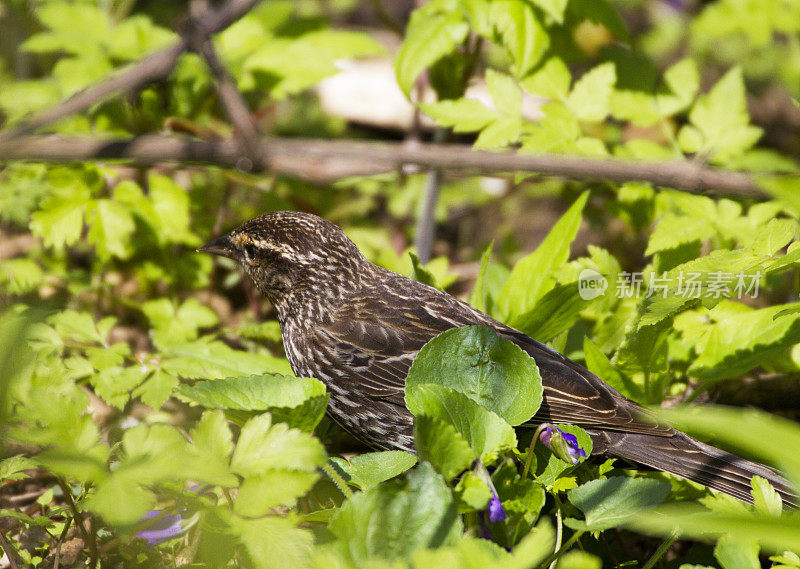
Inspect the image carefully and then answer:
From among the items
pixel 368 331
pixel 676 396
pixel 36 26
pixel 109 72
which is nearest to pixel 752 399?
pixel 676 396

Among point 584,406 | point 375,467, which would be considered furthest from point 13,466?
point 584,406

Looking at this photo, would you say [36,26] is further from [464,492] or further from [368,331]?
[464,492]

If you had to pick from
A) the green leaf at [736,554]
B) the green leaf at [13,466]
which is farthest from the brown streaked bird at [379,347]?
the green leaf at [13,466]

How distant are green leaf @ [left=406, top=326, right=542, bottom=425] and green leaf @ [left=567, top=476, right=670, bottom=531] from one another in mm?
319

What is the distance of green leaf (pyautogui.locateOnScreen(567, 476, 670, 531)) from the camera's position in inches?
94.0

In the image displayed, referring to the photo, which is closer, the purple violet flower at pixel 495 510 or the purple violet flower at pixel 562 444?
the purple violet flower at pixel 495 510

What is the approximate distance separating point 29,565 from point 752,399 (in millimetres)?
3435

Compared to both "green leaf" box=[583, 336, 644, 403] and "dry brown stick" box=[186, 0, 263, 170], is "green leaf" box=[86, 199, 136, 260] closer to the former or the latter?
"dry brown stick" box=[186, 0, 263, 170]

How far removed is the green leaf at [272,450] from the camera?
221 centimetres

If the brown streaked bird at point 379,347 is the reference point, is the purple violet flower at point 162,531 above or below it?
below

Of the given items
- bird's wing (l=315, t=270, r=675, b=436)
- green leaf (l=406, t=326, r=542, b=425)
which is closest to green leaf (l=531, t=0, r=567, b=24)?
bird's wing (l=315, t=270, r=675, b=436)

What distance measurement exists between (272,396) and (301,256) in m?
1.29

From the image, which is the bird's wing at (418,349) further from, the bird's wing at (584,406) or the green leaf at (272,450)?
the green leaf at (272,450)

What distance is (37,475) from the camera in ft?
11.2
